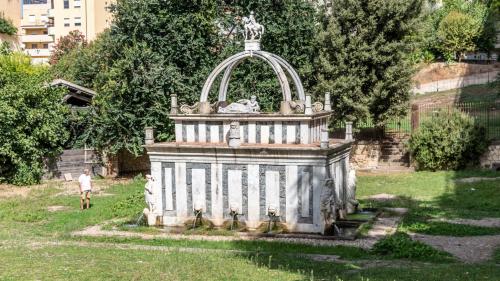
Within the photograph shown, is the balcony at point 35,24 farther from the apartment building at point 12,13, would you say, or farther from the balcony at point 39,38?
the apartment building at point 12,13

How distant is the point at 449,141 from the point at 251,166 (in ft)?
50.3

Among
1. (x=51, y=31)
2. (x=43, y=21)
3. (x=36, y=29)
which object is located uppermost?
(x=43, y=21)

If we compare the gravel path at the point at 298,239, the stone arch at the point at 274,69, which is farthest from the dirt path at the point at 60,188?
the stone arch at the point at 274,69

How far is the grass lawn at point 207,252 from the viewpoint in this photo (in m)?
Result: 12.1

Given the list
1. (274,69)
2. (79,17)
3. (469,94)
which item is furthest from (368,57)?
(79,17)

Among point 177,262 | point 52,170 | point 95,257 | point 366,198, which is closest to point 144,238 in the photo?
point 95,257

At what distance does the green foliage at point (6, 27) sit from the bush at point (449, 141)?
2223 inches

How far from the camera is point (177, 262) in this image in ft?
43.2

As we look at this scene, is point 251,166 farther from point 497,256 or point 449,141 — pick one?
point 449,141

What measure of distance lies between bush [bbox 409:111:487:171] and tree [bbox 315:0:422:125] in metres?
1.99

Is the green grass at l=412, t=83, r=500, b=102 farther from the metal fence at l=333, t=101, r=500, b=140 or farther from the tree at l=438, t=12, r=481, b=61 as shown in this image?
the metal fence at l=333, t=101, r=500, b=140

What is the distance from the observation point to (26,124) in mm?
29578

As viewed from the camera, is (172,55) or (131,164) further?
(131,164)

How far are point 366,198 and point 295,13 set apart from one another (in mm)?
12355
